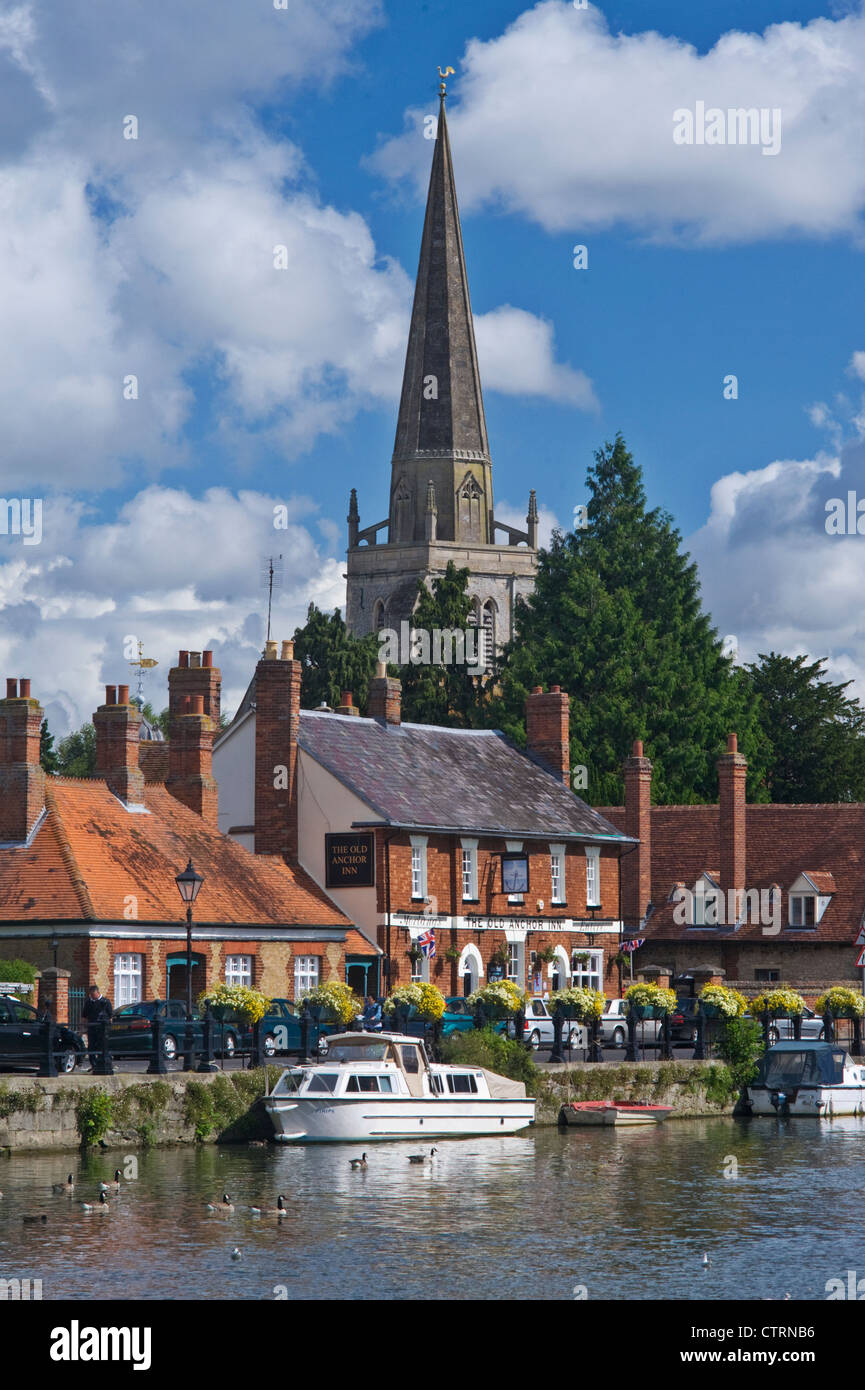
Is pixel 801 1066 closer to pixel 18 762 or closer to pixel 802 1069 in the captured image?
pixel 802 1069

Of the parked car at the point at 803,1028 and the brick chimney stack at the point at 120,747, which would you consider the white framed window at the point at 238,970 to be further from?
the parked car at the point at 803,1028

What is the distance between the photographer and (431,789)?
62.7 metres

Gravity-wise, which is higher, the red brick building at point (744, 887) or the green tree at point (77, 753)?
the green tree at point (77, 753)

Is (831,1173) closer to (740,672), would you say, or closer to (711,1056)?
(711,1056)

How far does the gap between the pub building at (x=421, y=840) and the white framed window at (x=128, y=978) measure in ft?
29.0

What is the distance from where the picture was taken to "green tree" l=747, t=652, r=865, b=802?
93812 mm

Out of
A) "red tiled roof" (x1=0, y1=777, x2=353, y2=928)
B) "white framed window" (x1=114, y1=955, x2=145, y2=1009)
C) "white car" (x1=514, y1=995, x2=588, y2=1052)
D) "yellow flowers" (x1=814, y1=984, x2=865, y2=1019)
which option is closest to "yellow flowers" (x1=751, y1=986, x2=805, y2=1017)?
"yellow flowers" (x1=814, y1=984, x2=865, y2=1019)

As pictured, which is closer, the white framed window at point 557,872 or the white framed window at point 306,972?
the white framed window at point 306,972

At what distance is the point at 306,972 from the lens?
55812mm

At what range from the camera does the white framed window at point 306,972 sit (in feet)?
182

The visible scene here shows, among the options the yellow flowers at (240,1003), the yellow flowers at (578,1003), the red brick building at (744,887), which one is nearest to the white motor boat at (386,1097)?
the yellow flowers at (240,1003)

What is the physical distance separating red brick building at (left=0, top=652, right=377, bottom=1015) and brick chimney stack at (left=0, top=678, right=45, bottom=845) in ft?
0.08
